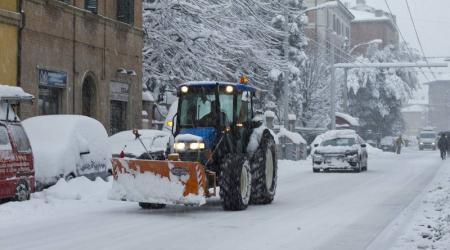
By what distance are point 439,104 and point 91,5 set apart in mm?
149050

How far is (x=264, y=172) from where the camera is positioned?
1550 cm

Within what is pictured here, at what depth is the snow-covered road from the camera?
10172mm

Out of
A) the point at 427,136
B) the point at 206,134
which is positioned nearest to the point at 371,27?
the point at 427,136

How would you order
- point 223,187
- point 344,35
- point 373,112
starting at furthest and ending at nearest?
1. point 344,35
2. point 373,112
3. point 223,187

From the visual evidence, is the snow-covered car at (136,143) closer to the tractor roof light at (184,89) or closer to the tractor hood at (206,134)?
the tractor roof light at (184,89)

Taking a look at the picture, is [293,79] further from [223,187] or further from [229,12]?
[223,187]

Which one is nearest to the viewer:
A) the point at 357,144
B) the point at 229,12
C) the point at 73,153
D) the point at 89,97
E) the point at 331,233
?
the point at 331,233

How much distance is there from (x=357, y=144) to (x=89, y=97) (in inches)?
412

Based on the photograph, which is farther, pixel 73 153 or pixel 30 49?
pixel 30 49

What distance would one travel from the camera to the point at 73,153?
16062mm

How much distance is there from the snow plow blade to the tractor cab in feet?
3.26

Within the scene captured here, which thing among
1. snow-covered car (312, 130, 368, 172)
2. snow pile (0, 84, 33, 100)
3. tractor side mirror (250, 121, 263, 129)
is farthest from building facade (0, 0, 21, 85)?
snow-covered car (312, 130, 368, 172)

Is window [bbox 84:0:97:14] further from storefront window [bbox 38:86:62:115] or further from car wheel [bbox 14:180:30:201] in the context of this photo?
car wheel [bbox 14:180:30:201]

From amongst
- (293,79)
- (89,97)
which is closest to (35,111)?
(89,97)
